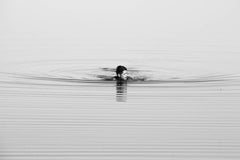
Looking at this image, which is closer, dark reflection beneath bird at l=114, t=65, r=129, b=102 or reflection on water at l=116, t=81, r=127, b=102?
reflection on water at l=116, t=81, r=127, b=102

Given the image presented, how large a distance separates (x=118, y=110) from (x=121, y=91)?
2.52m

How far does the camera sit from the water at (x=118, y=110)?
15984 millimetres

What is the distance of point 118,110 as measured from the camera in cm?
2009

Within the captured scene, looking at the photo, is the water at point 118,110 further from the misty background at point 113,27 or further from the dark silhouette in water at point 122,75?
the misty background at point 113,27

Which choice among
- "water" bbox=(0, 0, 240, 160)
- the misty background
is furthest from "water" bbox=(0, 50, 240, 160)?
the misty background

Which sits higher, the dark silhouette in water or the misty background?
the misty background

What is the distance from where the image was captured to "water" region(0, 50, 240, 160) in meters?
16.0

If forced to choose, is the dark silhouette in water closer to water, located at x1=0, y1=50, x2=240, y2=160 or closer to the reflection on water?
the reflection on water

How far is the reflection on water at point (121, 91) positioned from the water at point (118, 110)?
1.4 inches

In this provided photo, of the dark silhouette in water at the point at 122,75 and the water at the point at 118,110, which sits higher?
the dark silhouette in water at the point at 122,75

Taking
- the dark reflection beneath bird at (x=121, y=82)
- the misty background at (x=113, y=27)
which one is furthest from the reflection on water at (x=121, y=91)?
the misty background at (x=113, y=27)

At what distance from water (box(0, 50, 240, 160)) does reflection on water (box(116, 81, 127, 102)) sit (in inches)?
1.4

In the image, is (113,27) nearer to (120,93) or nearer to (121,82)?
(121,82)

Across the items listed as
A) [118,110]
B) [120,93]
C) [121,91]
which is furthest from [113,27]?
[118,110]
